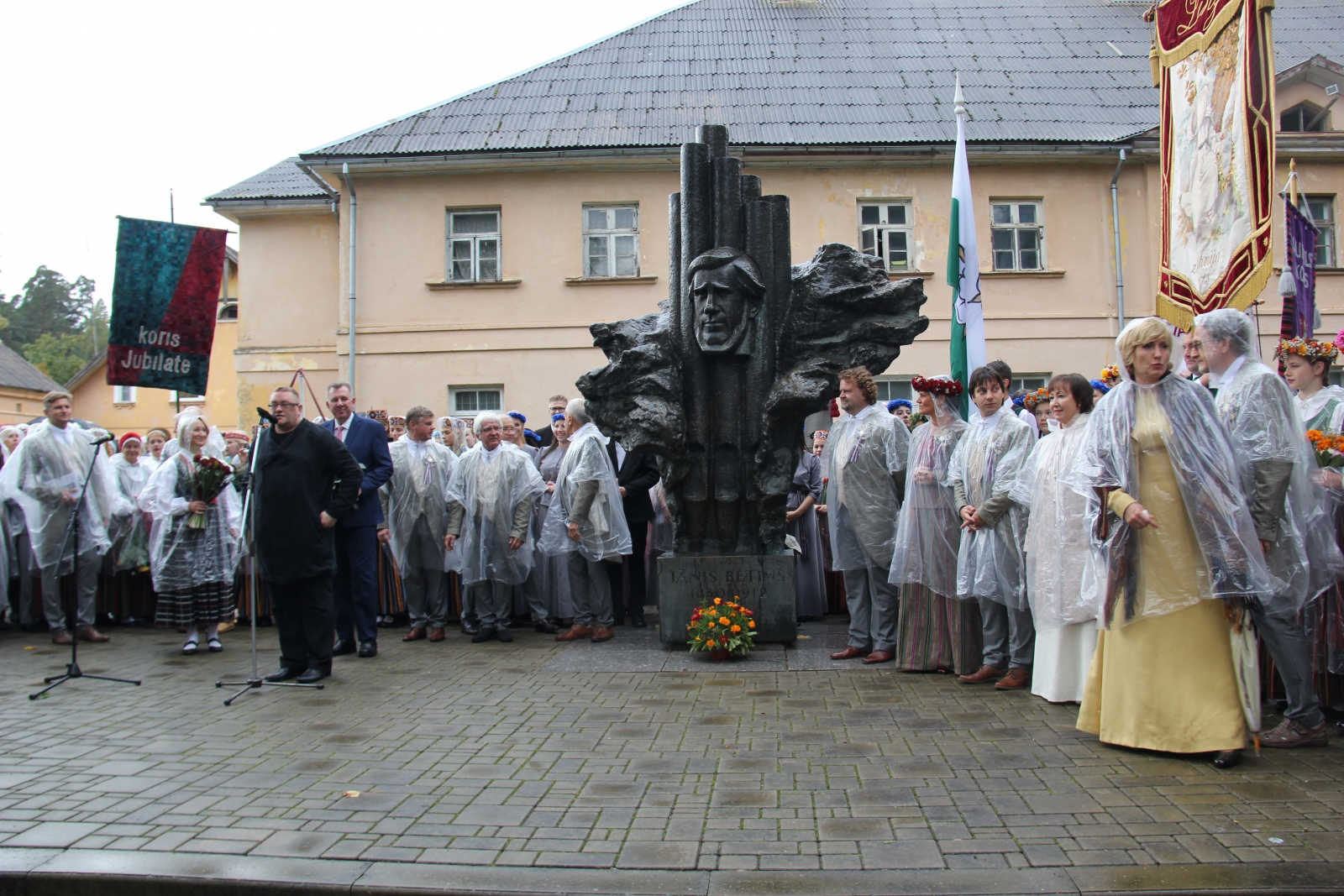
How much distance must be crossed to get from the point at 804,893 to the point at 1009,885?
70 centimetres

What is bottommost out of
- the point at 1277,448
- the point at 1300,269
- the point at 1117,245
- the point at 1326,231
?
the point at 1277,448

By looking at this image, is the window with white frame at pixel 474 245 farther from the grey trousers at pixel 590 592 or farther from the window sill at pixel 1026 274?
the grey trousers at pixel 590 592

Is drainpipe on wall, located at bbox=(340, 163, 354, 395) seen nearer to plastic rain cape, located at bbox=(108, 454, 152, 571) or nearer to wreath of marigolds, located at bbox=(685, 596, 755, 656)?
plastic rain cape, located at bbox=(108, 454, 152, 571)

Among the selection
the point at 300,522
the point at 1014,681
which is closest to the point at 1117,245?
the point at 1014,681

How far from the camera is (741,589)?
795cm

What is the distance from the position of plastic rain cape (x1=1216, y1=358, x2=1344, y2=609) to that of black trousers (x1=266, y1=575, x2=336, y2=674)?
5783mm

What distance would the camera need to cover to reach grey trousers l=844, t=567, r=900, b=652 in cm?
754

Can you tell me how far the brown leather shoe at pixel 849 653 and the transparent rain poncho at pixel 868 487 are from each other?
2.05ft

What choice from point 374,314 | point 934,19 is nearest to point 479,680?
point 374,314

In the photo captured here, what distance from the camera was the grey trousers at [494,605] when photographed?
898cm

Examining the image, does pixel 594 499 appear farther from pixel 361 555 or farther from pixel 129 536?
pixel 129 536

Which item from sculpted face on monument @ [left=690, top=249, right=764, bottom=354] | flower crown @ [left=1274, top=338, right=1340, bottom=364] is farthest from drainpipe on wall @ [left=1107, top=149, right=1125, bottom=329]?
flower crown @ [left=1274, top=338, right=1340, bottom=364]

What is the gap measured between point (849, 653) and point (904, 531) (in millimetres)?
1105

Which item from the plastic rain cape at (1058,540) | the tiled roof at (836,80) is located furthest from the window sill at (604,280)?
the plastic rain cape at (1058,540)
